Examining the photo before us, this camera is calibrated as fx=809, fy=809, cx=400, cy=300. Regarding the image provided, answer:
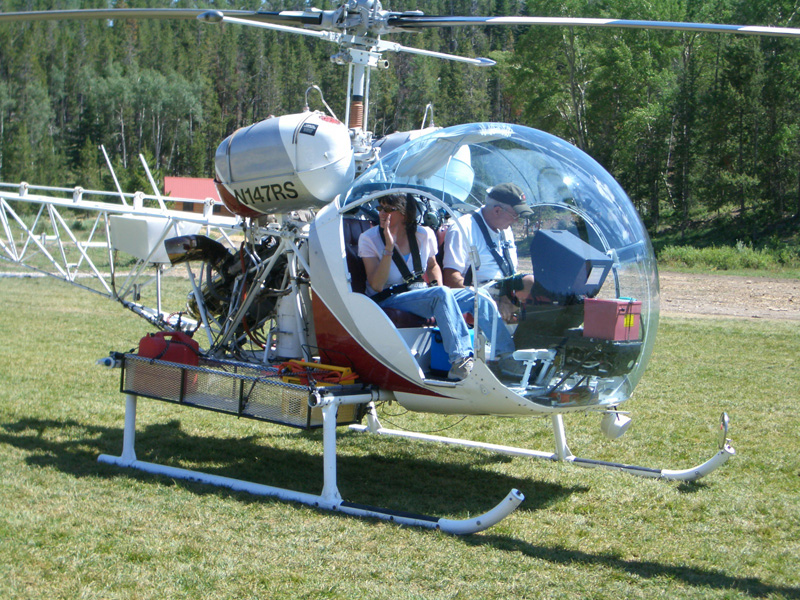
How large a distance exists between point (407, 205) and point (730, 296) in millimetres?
15232

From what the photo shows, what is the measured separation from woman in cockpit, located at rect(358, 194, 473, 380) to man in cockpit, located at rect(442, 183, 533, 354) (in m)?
0.21

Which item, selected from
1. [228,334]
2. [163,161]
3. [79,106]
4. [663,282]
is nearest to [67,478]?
[228,334]

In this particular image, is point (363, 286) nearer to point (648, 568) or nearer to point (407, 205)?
point (407, 205)

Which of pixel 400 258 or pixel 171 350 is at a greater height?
pixel 400 258

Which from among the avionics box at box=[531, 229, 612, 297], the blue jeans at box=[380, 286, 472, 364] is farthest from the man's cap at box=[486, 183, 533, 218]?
the blue jeans at box=[380, 286, 472, 364]

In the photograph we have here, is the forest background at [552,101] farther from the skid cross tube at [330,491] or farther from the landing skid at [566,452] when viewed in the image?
the skid cross tube at [330,491]

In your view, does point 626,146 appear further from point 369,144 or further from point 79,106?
point 79,106

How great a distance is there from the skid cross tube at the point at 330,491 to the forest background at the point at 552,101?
8619 millimetres

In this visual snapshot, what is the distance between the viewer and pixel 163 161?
6028cm

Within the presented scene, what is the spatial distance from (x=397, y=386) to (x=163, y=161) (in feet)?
194

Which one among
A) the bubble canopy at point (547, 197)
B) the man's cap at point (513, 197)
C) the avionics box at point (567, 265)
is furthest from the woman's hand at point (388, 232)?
the avionics box at point (567, 265)

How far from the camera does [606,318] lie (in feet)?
14.5

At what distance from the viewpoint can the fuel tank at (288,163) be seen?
5113mm

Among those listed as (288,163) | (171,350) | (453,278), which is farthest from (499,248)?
(171,350)
